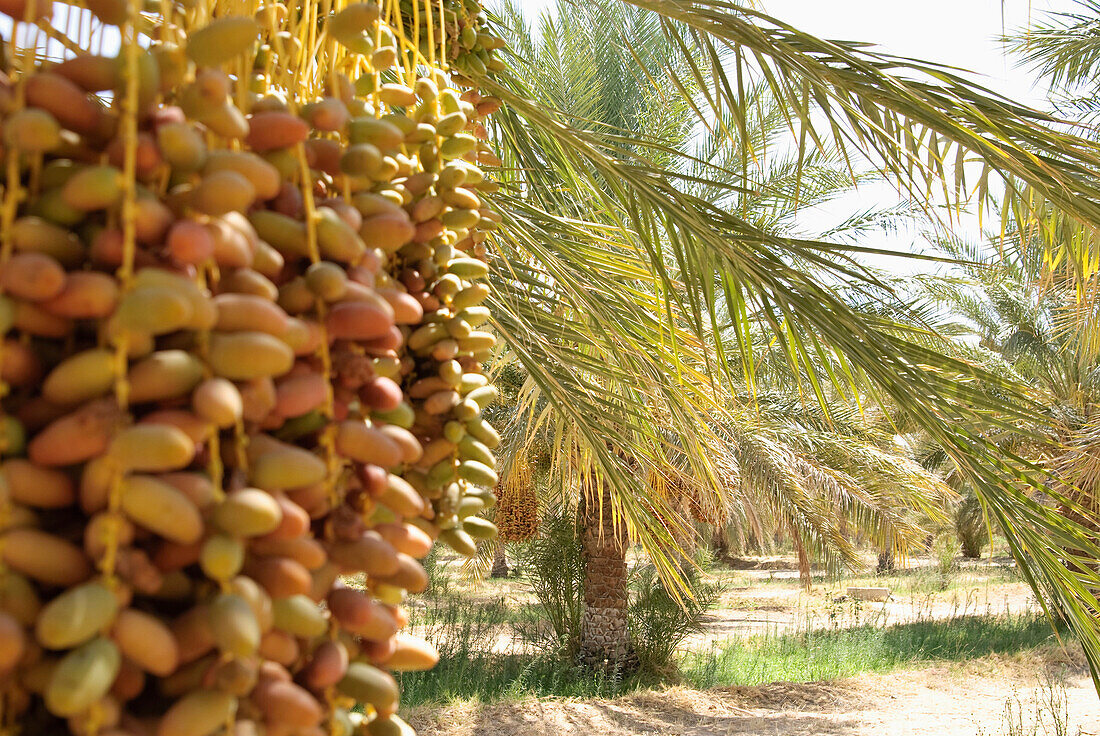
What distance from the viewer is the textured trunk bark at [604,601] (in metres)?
7.17

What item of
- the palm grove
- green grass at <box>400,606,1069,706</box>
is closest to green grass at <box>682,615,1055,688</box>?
green grass at <box>400,606,1069,706</box>

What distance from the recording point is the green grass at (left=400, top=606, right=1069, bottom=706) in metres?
6.75

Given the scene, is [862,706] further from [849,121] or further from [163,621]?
[163,621]

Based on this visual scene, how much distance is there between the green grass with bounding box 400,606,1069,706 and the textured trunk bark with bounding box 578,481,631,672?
7.6 inches

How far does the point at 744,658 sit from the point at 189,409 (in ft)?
29.5

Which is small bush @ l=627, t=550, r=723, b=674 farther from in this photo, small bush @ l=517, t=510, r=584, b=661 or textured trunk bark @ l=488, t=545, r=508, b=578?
textured trunk bark @ l=488, t=545, r=508, b=578

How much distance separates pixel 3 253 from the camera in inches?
16.7

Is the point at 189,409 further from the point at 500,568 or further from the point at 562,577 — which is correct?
the point at 500,568

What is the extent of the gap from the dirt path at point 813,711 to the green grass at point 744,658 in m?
0.31

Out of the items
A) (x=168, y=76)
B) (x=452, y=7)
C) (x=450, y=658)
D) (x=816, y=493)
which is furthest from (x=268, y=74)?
(x=450, y=658)

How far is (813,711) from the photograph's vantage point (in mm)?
6684

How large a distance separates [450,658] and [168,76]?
7.44 metres

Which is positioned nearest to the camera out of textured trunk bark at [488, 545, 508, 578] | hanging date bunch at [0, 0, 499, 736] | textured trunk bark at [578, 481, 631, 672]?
hanging date bunch at [0, 0, 499, 736]

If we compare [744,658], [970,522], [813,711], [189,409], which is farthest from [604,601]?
[970,522]
